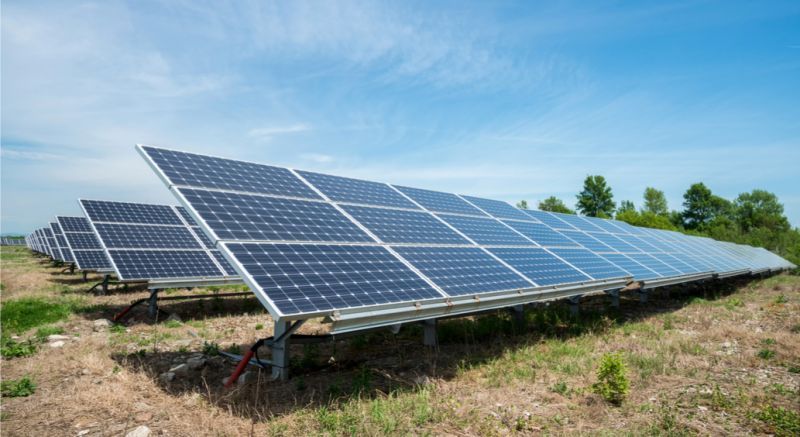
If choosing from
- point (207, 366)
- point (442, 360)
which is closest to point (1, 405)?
point (207, 366)

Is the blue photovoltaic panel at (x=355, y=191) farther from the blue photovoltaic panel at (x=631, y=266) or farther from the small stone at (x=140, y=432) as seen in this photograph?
the blue photovoltaic panel at (x=631, y=266)

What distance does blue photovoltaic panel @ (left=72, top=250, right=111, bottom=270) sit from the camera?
23.0 meters

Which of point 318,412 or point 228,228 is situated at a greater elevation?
point 228,228

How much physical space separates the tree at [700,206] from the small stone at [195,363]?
377 feet

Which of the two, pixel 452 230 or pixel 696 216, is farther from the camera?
pixel 696 216

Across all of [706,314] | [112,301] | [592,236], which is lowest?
[706,314]

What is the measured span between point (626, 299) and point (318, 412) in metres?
19.8

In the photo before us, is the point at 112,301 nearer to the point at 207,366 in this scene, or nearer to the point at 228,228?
the point at 207,366

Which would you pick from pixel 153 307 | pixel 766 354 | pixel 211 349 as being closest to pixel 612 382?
pixel 766 354

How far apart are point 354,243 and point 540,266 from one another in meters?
5.74

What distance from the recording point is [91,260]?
24.7 m

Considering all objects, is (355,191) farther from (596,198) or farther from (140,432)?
(596,198)

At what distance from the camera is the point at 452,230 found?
13.2 metres

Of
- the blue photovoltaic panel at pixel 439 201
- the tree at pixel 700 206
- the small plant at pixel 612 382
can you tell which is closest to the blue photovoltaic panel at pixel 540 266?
the blue photovoltaic panel at pixel 439 201
